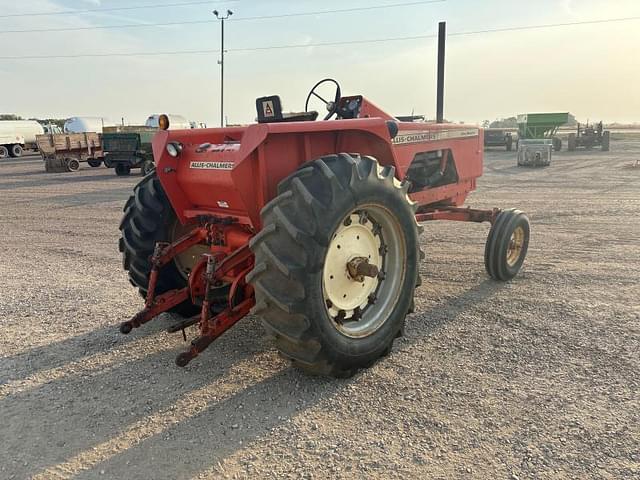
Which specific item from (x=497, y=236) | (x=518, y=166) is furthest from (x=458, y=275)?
(x=518, y=166)

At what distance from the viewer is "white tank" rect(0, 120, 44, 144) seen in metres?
33.9

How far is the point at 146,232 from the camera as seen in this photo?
4.05 metres

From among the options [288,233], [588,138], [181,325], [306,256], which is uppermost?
[588,138]

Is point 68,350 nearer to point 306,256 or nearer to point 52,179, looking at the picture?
point 306,256

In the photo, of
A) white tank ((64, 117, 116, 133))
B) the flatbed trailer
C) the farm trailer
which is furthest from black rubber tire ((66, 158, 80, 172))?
the farm trailer

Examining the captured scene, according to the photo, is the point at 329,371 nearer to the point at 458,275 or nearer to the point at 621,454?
the point at 621,454

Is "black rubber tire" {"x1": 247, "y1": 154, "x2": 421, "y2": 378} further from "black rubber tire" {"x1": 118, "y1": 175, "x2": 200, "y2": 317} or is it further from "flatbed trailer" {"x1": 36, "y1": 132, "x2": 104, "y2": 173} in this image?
"flatbed trailer" {"x1": 36, "y1": 132, "x2": 104, "y2": 173}

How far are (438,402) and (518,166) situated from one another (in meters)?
18.8

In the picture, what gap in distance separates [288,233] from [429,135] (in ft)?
9.17

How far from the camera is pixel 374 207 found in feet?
11.1

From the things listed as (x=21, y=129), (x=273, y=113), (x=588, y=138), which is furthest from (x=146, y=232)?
(x=21, y=129)

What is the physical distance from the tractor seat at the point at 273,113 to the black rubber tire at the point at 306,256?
4.63 ft

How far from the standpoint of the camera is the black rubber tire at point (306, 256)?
292cm

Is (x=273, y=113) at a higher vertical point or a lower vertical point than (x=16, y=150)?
lower
